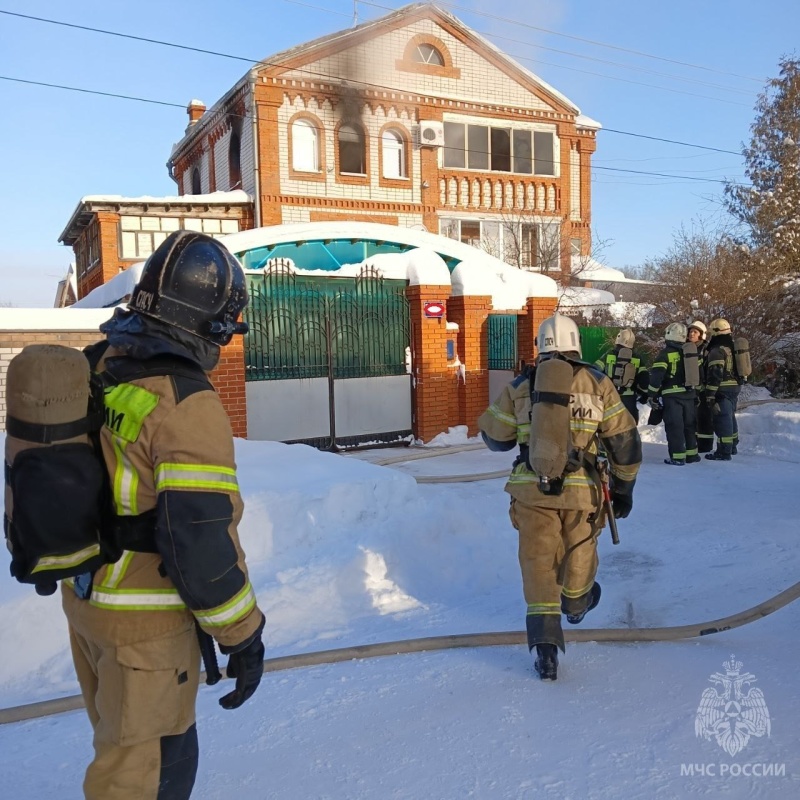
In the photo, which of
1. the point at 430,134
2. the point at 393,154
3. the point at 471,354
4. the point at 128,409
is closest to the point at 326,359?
the point at 471,354

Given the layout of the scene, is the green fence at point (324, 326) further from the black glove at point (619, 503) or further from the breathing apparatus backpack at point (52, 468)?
the breathing apparatus backpack at point (52, 468)

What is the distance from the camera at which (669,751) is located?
283 centimetres

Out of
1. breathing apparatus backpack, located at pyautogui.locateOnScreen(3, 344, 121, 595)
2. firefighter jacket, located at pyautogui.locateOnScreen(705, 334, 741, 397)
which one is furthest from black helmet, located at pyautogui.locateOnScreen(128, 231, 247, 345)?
firefighter jacket, located at pyautogui.locateOnScreen(705, 334, 741, 397)

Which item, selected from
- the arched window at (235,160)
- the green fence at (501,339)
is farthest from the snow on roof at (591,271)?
the green fence at (501,339)

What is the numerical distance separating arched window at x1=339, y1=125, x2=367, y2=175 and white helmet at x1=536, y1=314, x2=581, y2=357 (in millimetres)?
17551

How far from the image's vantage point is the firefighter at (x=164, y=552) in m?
1.87

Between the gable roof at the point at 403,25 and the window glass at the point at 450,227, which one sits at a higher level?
the gable roof at the point at 403,25

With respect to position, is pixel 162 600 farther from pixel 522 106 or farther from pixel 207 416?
pixel 522 106

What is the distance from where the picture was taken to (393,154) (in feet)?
68.3

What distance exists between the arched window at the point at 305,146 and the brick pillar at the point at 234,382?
12240 millimetres

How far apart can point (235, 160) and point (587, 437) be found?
19117 millimetres

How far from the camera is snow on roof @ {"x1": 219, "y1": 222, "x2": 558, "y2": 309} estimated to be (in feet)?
31.9

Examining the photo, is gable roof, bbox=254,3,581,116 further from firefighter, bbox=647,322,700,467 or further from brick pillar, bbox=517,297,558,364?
firefighter, bbox=647,322,700,467

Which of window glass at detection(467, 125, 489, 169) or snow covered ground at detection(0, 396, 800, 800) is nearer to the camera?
snow covered ground at detection(0, 396, 800, 800)
